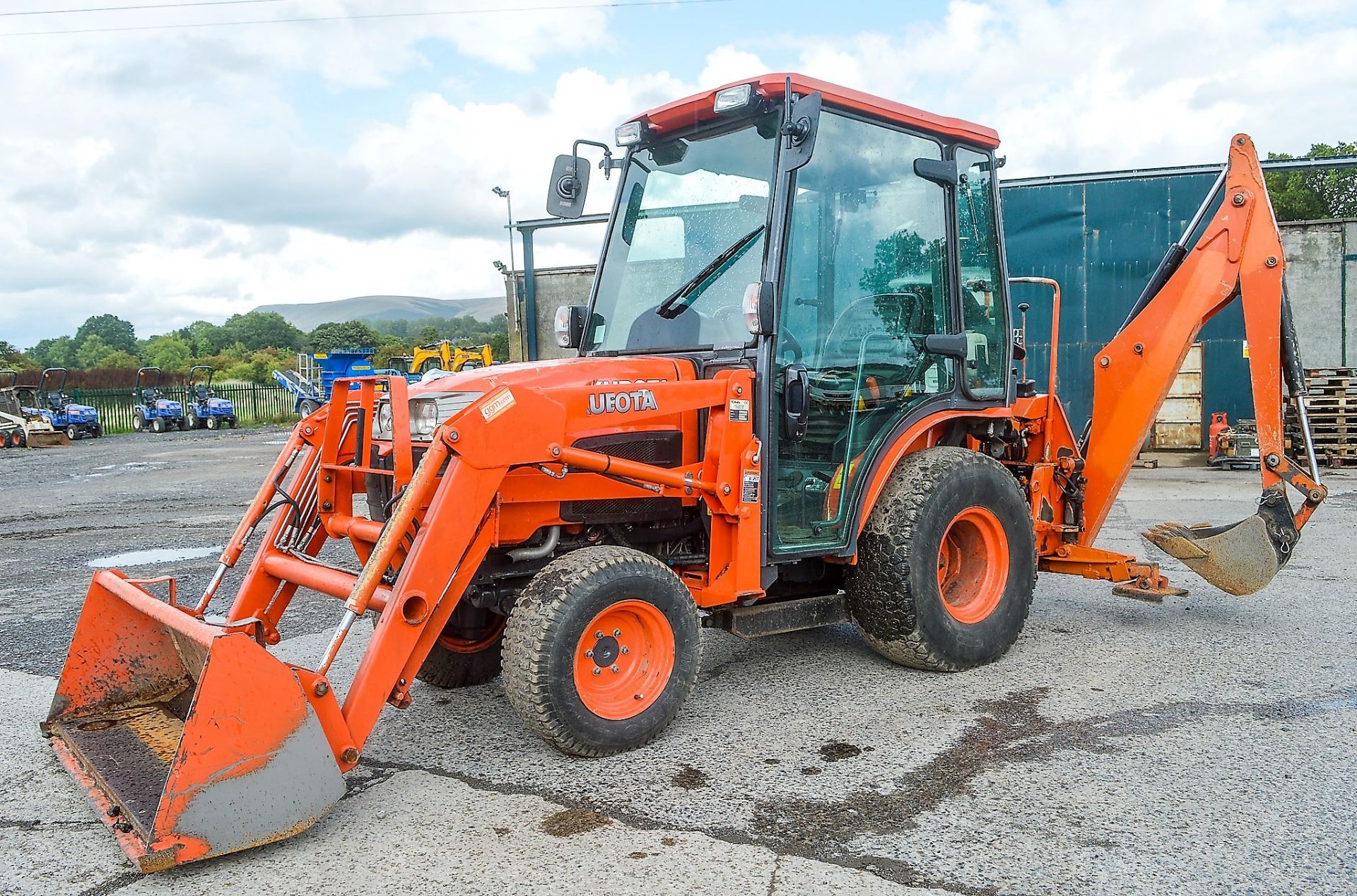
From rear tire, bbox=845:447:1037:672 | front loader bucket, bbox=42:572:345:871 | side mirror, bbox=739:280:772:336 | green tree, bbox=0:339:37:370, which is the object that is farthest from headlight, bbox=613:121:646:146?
green tree, bbox=0:339:37:370

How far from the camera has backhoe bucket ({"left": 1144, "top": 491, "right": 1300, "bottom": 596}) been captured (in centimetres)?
580

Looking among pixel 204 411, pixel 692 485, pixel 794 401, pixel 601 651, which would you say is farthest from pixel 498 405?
pixel 204 411

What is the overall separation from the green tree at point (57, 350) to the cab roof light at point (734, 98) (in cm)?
7066

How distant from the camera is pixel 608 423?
4.20 meters

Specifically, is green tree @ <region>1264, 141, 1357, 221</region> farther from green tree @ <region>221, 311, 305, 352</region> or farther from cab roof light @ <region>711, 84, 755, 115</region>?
green tree @ <region>221, 311, 305, 352</region>

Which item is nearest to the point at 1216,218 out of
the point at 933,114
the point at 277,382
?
the point at 933,114

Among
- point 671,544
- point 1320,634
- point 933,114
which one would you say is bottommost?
point 1320,634

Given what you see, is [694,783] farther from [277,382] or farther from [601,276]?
[277,382]

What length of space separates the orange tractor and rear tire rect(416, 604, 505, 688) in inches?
0.7

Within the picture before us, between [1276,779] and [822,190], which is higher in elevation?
[822,190]

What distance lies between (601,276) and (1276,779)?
144 inches

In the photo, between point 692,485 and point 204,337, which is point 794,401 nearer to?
point 692,485

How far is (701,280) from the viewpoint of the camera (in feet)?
15.7

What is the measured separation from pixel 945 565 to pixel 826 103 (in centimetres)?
244
